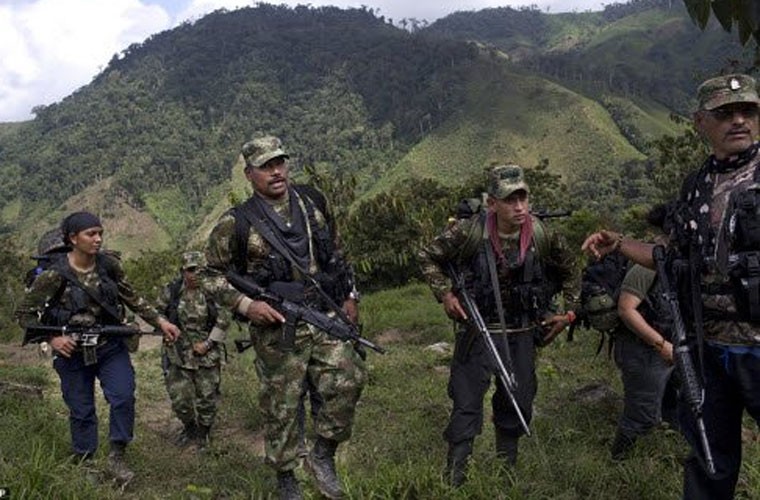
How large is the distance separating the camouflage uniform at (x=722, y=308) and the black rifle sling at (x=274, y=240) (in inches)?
78.0

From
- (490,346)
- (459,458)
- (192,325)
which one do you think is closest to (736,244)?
(490,346)

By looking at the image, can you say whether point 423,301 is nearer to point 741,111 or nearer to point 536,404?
point 536,404

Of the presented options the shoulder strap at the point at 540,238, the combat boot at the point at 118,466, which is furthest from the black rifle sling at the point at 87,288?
the shoulder strap at the point at 540,238

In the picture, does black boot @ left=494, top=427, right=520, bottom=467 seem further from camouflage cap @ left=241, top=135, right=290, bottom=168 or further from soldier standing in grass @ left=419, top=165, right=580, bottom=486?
camouflage cap @ left=241, top=135, right=290, bottom=168

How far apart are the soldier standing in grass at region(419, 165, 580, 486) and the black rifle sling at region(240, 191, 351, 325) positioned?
0.73 m

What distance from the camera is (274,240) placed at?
3.97 m

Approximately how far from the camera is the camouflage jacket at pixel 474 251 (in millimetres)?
4227

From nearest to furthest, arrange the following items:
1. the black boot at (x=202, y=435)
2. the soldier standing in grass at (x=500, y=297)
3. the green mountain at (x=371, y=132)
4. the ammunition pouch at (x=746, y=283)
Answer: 1. the ammunition pouch at (x=746, y=283)
2. the soldier standing in grass at (x=500, y=297)
3. the black boot at (x=202, y=435)
4. the green mountain at (x=371, y=132)

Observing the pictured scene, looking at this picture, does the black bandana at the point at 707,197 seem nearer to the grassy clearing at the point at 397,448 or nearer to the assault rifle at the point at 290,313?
the grassy clearing at the point at 397,448

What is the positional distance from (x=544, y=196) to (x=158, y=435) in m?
28.7

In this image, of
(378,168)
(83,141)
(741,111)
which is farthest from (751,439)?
(83,141)

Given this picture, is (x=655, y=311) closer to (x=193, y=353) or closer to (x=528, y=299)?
(x=528, y=299)

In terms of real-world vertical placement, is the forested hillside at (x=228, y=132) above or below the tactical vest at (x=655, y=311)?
above

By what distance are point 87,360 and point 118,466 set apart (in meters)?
0.82
